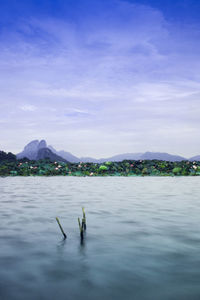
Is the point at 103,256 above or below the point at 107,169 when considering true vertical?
below

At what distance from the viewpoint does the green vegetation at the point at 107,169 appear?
21.0m

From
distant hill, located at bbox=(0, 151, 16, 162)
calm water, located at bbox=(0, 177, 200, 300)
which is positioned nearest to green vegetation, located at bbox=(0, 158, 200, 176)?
distant hill, located at bbox=(0, 151, 16, 162)

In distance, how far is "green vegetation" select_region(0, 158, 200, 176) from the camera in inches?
825

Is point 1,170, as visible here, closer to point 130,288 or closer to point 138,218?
point 138,218

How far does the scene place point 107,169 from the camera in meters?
22.0

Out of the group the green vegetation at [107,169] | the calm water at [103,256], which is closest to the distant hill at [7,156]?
the green vegetation at [107,169]

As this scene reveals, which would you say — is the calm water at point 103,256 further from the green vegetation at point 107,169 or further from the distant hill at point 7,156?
the distant hill at point 7,156

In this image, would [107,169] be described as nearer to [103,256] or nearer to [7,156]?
[7,156]

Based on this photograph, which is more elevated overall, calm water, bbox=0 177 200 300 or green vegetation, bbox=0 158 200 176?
green vegetation, bbox=0 158 200 176

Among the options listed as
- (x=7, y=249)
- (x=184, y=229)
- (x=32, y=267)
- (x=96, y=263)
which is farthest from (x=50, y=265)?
(x=184, y=229)

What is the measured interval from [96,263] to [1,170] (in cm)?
1989

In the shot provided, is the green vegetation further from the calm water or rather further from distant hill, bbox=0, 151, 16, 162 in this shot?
the calm water

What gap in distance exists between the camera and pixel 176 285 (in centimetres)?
263

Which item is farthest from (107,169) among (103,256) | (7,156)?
(103,256)
